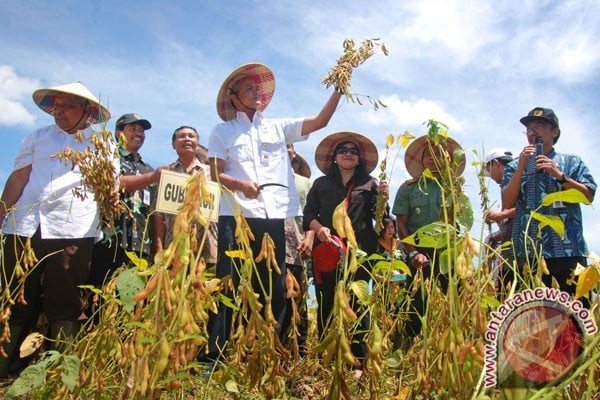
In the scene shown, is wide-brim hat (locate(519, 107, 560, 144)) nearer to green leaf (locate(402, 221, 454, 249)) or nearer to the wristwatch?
the wristwatch

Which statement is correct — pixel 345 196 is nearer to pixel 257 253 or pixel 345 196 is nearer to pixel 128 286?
pixel 257 253

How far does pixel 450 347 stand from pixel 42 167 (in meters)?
2.21

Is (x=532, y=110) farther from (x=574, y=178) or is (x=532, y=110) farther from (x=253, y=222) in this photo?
(x=253, y=222)

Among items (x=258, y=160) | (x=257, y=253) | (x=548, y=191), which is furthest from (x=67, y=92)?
(x=548, y=191)

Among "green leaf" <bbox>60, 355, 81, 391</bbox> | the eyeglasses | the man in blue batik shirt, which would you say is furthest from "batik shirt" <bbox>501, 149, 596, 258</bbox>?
"green leaf" <bbox>60, 355, 81, 391</bbox>

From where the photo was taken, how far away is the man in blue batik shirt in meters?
2.59

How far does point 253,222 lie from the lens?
2.53 metres

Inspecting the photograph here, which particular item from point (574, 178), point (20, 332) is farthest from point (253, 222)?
point (574, 178)

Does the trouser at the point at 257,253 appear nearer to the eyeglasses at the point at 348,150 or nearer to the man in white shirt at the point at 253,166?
the man in white shirt at the point at 253,166

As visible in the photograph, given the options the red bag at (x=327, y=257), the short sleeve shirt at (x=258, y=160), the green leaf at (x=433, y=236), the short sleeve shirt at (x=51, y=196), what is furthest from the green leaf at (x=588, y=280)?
the short sleeve shirt at (x=51, y=196)

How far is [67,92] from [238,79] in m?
0.90

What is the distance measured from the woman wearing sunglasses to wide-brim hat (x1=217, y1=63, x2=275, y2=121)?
0.56 metres

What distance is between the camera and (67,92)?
8.39ft

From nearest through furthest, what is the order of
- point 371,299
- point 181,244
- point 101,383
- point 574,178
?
point 181,244 → point 101,383 → point 371,299 → point 574,178
